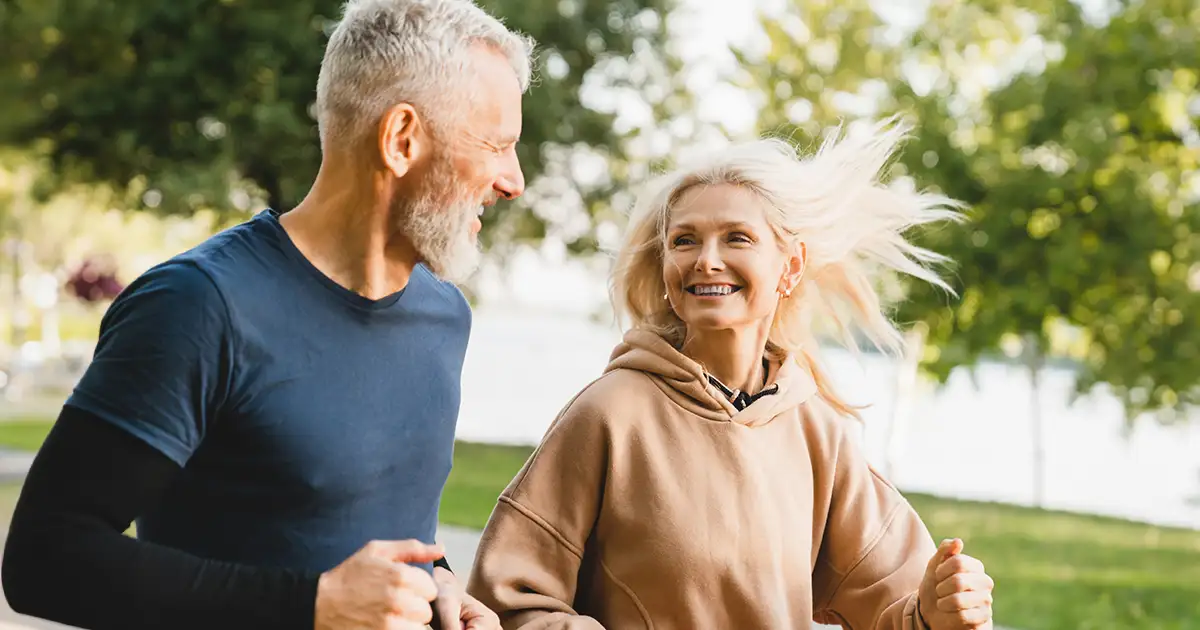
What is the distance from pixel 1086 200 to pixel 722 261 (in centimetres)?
1201

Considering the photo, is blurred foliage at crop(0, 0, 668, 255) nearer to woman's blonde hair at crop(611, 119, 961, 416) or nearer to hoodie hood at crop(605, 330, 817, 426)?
woman's blonde hair at crop(611, 119, 961, 416)

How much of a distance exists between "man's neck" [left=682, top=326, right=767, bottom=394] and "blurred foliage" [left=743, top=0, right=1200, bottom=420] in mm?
10610

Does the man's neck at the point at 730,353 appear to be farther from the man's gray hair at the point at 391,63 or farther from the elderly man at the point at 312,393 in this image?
the man's gray hair at the point at 391,63

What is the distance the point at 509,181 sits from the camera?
230 cm

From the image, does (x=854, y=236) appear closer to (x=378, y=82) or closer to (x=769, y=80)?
(x=378, y=82)

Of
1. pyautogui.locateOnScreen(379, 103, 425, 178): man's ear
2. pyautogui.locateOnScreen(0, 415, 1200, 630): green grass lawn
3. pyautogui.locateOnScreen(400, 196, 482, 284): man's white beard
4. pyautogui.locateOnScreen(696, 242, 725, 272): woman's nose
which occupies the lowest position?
pyautogui.locateOnScreen(0, 415, 1200, 630): green grass lawn

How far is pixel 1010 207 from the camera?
14.0 m

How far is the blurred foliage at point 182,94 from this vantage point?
13.9m

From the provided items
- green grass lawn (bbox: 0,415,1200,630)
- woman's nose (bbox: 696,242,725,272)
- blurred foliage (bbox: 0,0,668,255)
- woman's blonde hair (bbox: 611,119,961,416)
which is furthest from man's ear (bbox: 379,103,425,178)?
blurred foliage (bbox: 0,0,668,255)

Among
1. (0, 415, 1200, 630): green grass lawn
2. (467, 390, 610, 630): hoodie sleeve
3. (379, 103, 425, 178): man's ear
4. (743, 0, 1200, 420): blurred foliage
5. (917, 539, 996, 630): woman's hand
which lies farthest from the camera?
(743, 0, 1200, 420): blurred foliage

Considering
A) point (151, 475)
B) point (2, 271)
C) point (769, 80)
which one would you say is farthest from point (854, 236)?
point (2, 271)

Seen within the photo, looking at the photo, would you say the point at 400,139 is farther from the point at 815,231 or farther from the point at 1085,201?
the point at 1085,201

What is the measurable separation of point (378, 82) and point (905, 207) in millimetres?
1578

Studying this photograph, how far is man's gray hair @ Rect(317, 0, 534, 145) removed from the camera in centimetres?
216
